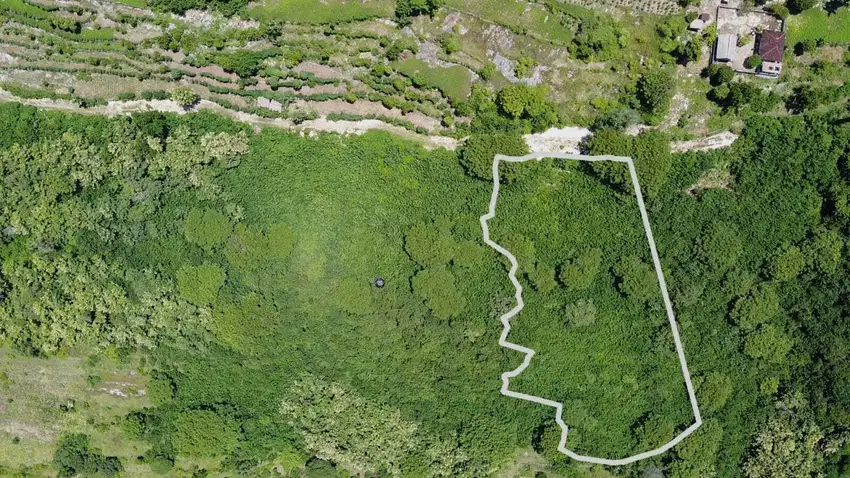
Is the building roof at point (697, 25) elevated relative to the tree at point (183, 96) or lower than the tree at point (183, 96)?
elevated

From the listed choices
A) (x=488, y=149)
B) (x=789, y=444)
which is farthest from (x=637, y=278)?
(x=789, y=444)

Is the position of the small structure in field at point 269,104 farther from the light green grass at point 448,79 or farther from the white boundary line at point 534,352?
the white boundary line at point 534,352

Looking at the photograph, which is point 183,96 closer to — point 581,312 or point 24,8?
point 24,8

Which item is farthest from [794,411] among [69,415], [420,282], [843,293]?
[69,415]

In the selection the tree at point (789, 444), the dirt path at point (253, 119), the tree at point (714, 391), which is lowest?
the tree at point (789, 444)

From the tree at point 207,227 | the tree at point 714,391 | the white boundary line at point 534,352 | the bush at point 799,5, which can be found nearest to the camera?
the bush at point 799,5

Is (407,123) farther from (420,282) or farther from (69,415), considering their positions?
(69,415)

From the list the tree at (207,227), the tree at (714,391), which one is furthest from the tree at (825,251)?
the tree at (207,227)
